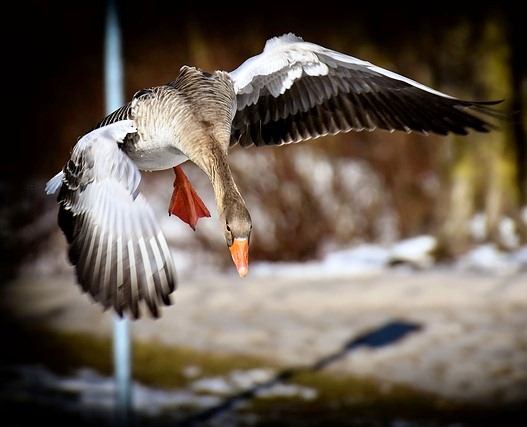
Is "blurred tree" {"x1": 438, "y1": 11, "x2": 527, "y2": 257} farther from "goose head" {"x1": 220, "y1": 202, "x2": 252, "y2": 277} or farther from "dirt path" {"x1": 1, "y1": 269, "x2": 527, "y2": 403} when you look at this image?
"goose head" {"x1": 220, "y1": 202, "x2": 252, "y2": 277}

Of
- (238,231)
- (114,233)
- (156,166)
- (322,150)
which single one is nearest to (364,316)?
(322,150)

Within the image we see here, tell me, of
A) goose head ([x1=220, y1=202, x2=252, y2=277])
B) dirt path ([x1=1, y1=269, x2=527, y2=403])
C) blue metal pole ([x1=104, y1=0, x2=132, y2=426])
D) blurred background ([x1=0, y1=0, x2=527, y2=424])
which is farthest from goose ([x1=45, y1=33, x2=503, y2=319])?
blurred background ([x1=0, y1=0, x2=527, y2=424])

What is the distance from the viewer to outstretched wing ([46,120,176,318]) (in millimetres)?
3479

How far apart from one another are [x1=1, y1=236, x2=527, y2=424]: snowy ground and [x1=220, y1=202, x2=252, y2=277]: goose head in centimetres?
540

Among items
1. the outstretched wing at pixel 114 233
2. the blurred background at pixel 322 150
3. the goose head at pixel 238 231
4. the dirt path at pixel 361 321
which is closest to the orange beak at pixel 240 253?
the goose head at pixel 238 231

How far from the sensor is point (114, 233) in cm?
362

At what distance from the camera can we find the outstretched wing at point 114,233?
348cm

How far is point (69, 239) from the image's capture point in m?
3.79

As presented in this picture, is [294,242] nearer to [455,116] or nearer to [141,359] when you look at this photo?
[141,359]

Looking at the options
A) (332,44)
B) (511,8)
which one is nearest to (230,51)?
(332,44)

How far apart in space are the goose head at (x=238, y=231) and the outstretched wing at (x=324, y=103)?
1219mm

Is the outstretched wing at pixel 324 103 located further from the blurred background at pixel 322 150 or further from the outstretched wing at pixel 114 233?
the blurred background at pixel 322 150

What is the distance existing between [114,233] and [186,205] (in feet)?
1.72

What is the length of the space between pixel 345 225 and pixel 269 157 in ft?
4.22
